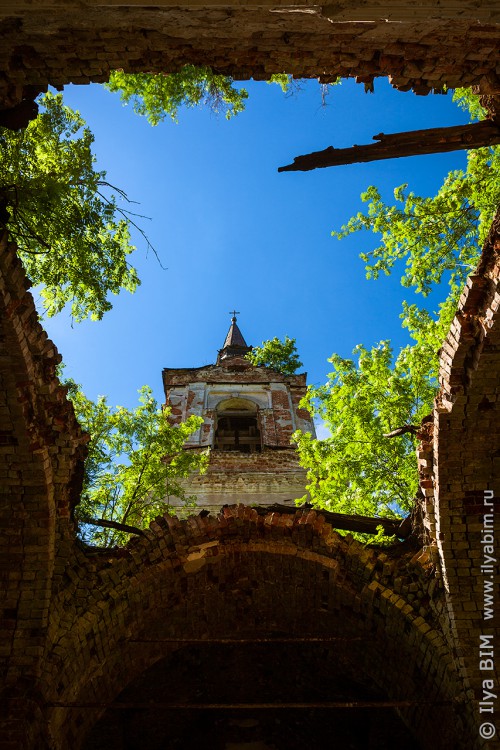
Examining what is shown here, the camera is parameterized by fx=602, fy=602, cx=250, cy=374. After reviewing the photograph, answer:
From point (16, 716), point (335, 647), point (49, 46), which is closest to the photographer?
point (49, 46)

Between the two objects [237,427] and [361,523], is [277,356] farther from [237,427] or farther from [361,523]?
[361,523]

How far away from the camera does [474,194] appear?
408 inches

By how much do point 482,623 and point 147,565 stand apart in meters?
3.46

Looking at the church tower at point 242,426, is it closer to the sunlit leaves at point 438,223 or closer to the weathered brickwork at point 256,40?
the sunlit leaves at point 438,223

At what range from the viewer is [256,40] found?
15.7 ft

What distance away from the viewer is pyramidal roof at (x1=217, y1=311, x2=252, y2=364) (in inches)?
1061

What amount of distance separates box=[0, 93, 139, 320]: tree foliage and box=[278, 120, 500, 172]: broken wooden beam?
3413 mm

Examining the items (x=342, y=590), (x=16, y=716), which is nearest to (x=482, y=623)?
(x=342, y=590)

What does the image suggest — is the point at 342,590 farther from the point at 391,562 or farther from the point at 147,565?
the point at 147,565

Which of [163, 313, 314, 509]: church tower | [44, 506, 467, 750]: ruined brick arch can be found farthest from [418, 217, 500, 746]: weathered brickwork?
[163, 313, 314, 509]: church tower

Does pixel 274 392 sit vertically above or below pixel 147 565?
above

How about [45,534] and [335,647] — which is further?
[335,647]

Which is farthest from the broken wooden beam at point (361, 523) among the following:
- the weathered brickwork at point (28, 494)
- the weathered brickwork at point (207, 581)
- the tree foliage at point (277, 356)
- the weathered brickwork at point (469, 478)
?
the tree foliage at point (277, 356)

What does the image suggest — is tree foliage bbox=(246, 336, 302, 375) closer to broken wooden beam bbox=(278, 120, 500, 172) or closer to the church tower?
the church tower
